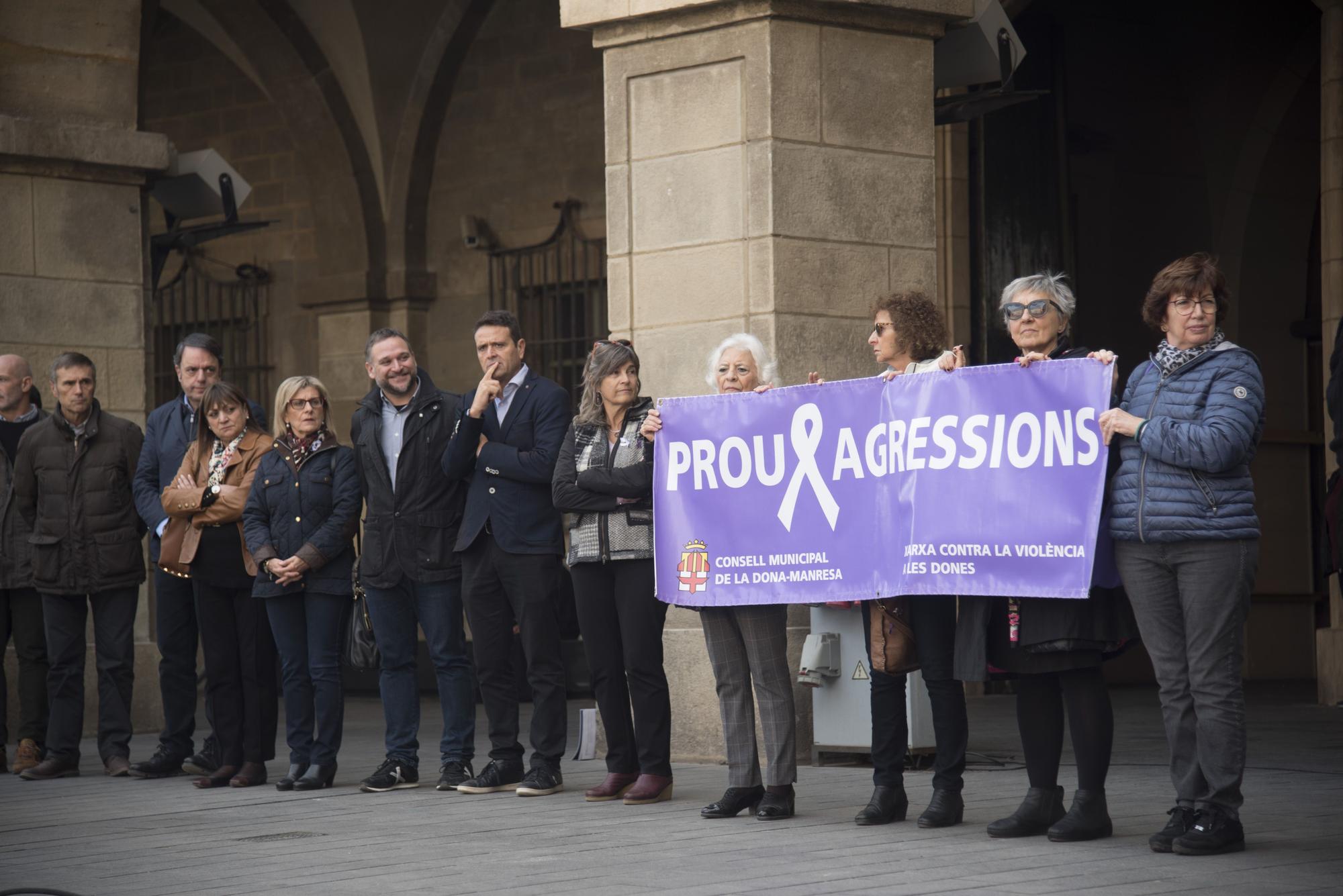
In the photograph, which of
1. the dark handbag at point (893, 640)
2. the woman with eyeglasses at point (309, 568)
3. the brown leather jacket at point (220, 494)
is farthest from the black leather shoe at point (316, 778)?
the dark handbag at point (893, 640)

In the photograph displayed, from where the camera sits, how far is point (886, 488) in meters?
7.30

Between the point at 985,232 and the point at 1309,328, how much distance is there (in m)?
4.35

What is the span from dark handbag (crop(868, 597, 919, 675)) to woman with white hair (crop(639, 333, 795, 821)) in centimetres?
47

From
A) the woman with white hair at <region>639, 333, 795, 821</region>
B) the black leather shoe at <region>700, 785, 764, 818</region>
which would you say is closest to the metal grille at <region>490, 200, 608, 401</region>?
the woman with white hair at <region>639, 333, 795, 821</region>

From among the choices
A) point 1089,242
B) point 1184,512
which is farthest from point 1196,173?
point 1184,512

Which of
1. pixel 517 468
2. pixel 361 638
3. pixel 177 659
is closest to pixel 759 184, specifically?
pixel 517 468

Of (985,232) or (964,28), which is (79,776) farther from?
(985,232)

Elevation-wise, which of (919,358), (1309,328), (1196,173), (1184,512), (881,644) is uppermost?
(1196,173)

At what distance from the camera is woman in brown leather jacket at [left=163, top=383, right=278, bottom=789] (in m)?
9.03

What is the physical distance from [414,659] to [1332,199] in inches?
272

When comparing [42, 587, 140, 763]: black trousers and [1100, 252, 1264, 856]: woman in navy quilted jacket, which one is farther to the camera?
[42, 587, 140, 763]: black trousers

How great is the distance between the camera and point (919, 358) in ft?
24.2

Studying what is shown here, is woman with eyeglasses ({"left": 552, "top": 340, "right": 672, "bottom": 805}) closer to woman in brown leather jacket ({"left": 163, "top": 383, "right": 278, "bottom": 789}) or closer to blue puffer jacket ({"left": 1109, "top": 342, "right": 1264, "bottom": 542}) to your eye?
woman in brown leather jacket ({"left": 163, "top": 383, "right": 278, "bottom": 789})

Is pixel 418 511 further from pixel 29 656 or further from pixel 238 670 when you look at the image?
pixel 29 656
